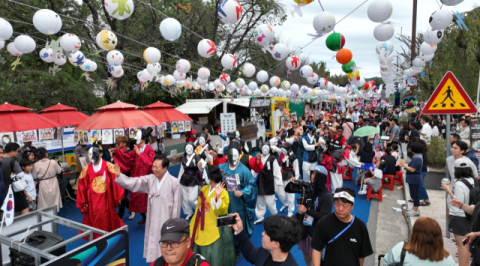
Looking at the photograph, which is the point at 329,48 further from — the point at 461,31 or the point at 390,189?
the point at 461,31

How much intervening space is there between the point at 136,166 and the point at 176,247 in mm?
4555

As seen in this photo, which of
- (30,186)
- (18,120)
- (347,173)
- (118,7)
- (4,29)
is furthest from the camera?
(347,173)

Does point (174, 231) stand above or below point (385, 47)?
below

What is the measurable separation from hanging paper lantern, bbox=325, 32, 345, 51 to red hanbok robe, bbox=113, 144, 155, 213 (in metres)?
4.25

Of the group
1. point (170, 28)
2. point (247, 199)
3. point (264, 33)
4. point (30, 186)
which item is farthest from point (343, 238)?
point (30, 186)

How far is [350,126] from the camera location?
1239 cm

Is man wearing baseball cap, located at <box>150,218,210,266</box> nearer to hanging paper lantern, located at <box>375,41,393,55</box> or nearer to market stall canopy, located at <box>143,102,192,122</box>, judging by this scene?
market stall canopy, located at <box>143,102,192,122</box>

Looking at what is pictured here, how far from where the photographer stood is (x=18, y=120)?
6703 millimetres

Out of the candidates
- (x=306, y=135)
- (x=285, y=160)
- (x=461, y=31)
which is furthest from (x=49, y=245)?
(x=461, y=31)

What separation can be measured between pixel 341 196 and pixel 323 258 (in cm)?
61

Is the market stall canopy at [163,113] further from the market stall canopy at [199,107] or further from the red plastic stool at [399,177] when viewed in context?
the red plastic stool at [399,177]

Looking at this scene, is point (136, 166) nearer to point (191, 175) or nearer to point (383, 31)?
point (191, 175)

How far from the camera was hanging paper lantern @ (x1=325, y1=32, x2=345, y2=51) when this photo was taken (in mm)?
6129

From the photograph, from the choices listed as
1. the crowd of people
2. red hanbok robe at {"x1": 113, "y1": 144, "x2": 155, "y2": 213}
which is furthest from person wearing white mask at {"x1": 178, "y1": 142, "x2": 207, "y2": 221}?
red hanbok robe at {"x1": 113, "y1": 144, "x2": 155, "y2": 213}
